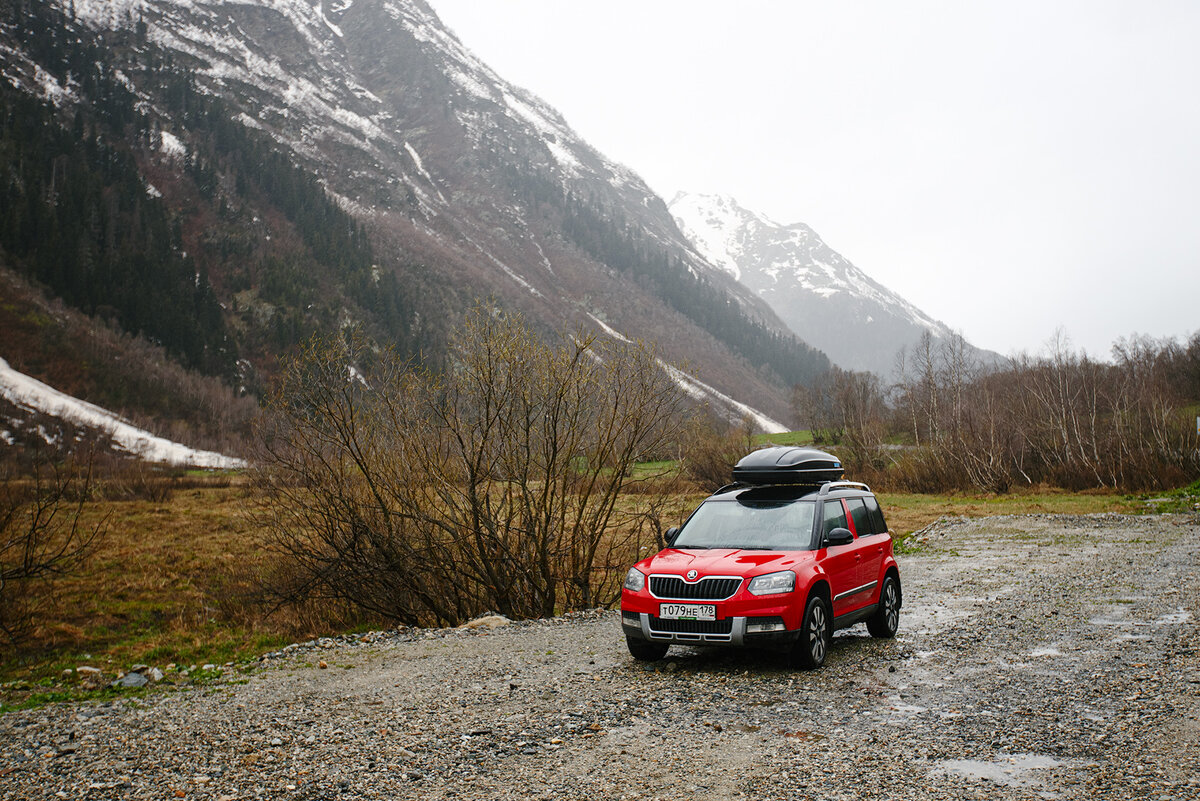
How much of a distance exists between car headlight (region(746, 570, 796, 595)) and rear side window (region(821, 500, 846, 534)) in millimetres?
1421

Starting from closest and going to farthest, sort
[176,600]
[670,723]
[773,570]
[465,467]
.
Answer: [670,723] < [773,570] < [465,467] < [176,600]

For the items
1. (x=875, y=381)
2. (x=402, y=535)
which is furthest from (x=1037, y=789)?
(x=875, y=381)

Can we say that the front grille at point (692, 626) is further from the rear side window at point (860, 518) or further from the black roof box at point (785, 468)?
the rear side window at point (860, 518)

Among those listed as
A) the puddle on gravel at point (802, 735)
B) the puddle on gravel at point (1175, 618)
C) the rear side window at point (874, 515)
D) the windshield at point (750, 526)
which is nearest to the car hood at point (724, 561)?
the windshield at point (750, 526)

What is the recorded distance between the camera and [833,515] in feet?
34.2

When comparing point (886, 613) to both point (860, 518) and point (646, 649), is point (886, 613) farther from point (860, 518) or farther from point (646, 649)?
point (646, 649)

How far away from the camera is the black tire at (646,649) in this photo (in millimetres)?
9542

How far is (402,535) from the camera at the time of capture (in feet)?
51.8

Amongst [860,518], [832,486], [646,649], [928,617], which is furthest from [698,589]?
[928,617]

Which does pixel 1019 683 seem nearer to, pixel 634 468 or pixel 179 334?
pixel 634 468

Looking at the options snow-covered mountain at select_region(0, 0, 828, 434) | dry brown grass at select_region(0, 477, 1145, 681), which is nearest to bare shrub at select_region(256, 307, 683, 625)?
dry brown grass at select_region(0, 477, 1145, 681)

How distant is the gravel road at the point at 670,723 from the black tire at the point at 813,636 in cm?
22

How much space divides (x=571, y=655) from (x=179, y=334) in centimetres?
9934

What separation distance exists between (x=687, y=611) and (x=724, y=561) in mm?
741
